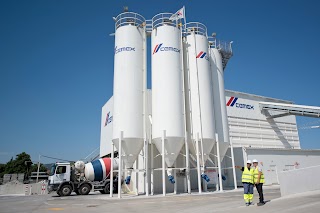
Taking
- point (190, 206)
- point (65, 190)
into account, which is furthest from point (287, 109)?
point (65, 190)

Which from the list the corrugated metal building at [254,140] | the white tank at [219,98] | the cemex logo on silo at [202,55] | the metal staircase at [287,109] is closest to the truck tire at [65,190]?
the corrugated metal building at [254,140]

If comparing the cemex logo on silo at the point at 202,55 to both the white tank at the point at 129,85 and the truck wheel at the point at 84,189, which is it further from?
the truck wheel at the point at 84,189

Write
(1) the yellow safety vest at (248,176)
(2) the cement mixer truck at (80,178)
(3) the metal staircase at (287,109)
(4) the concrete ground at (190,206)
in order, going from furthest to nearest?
(3) the metal staircase at (287,109) → (2) the cement mixer truck at (80,178) → (1) the yellow safety vest at (248,176) → (4) the concrete ground at (190,206)

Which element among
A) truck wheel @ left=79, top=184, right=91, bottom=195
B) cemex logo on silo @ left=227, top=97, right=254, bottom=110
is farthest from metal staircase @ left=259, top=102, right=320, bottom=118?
truck wheel @ left=79, top=184, right=91, bottom=195

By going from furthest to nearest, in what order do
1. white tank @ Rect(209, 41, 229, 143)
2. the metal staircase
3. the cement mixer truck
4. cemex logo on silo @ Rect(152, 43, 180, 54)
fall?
the metal staircase
the cement mixer truck
white tank @ Rect(209, 41, 229, 143)
cemex logo on silo @ Rect(152, 43, 180, 54)

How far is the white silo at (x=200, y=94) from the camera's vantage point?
19.5m

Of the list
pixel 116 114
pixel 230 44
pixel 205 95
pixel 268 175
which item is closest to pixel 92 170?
pixel 116 114

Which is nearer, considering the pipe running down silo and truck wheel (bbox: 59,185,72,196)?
the pipe running down silo

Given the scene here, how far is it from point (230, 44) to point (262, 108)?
886 centimetres

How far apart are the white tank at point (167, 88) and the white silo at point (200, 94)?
1.30m

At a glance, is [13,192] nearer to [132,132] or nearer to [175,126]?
[132,132]

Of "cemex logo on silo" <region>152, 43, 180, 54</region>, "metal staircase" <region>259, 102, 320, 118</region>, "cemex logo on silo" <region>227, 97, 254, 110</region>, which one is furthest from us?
"metal staircase" <region>259, 102, 320, 118</region>

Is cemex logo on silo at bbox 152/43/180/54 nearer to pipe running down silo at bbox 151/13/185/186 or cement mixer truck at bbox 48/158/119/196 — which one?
pipe running down silo at bbox 151/13/185/186

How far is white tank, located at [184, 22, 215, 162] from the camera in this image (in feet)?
64.3
